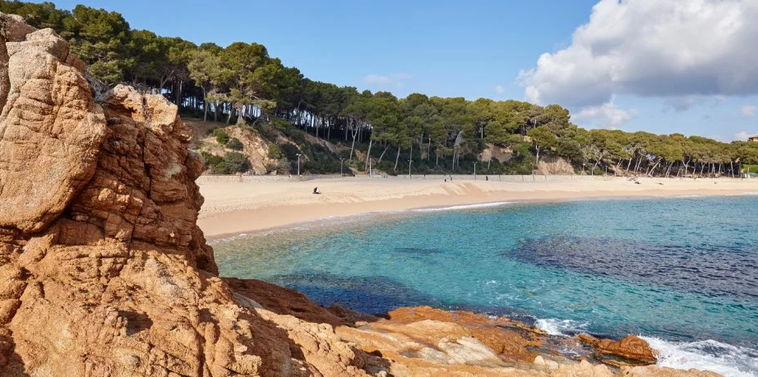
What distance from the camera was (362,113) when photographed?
241 feet

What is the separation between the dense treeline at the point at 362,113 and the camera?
4616cm

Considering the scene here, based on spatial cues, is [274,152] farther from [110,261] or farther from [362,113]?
[110,261]

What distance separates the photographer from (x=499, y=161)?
9600 centimetres

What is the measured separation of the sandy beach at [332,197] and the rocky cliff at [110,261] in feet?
58.7

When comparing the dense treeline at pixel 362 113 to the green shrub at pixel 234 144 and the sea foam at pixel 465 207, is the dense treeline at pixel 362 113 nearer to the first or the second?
the green shrub at pixel 234 144

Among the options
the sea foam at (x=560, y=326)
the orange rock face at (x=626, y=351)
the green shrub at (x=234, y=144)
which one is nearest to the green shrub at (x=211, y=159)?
the green shrub at (x=234, y=144)

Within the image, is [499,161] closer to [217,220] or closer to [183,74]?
[183,74]

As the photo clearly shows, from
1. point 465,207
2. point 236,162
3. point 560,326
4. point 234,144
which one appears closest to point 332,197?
point 465,207

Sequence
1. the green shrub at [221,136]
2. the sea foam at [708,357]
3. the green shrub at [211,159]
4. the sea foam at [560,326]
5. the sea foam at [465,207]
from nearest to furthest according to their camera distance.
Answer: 1. the sea foam at [708,357]
2. the sea foam at [560,326]
3. the sea foam at [465,207]
4. the green shrub at [211,159]
5. the green shrub at [221,136]

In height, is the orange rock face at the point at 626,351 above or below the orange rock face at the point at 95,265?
below

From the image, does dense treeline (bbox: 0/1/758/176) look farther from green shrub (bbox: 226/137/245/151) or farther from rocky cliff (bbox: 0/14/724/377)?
rocky cliff (bbox: 0/14/724/377)

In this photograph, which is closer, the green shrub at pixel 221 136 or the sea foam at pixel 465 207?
the sea foam at pixel 465 207

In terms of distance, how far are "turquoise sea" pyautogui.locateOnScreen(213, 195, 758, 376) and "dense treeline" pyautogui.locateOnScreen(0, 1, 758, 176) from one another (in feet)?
109

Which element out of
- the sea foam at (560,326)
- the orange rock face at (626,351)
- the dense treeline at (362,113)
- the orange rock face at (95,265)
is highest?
the dense treeline at (362,113)
